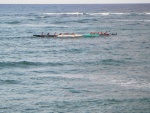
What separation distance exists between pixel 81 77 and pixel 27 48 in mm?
23857

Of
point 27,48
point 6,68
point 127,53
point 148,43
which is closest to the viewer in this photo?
point 6,68

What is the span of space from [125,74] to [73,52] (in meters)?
17.7

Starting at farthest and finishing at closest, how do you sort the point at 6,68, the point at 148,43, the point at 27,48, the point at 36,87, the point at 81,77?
the point at 148,43 → the point at 27,48 → the point at 6,68 → the point at 81,77 → the point at 36,87

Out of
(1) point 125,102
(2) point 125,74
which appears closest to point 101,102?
(1) point 125,102

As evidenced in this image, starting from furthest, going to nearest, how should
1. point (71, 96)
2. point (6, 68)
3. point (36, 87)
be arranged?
point (6, 68)
point (36, 87)
point (71, 96)

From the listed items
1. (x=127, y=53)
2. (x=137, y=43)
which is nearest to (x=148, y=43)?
(x=137, y=43)

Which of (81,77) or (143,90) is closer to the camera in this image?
(143,90)

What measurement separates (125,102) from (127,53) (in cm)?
2443

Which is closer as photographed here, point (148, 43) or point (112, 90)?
point (112, 90)

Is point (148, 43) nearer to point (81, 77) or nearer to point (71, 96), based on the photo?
point (81, 77)

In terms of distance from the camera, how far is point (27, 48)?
61.4 m

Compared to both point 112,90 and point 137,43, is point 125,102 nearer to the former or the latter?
point 112,90

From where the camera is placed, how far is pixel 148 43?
66.0 meters

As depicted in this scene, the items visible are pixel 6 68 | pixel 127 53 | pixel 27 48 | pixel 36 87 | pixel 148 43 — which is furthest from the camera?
pixel 148 43
